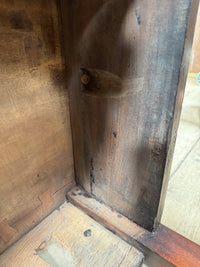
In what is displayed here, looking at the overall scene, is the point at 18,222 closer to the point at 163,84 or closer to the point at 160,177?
the point at 160,177

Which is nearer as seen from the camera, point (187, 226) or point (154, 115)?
point (154, 115)

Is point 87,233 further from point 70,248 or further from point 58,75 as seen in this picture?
point 58,75

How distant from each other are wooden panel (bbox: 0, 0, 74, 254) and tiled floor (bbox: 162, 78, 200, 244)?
0.55 meters

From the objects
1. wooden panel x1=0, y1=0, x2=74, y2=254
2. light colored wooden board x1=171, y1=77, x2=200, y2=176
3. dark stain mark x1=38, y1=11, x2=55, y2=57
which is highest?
dark stain mark x1=38, y1=11, x2=55, y2=57

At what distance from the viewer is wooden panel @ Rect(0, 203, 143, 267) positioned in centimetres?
59

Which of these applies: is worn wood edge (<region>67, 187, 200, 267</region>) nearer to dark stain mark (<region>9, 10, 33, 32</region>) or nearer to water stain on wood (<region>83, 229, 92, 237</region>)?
water stain on wood (<region>83, 229, 92, 237</region>)

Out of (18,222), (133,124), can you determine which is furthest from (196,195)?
(18,222)

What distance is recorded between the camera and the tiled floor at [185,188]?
2.64 feet

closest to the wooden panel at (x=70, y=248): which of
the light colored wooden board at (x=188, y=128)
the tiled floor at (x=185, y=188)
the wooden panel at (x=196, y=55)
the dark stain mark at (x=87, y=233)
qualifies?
the dark stain mark at (x=87, y=233)

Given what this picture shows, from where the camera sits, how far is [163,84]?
1.36ft

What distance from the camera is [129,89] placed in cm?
47

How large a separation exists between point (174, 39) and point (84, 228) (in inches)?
25.8

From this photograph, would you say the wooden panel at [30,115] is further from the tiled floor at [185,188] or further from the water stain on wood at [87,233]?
the tiled floor at [185,188]

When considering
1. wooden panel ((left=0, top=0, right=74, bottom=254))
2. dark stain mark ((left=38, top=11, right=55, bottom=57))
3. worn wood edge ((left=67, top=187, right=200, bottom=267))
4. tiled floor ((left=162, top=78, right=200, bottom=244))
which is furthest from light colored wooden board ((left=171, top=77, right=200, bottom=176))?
dark stain mark ((left=38, top=11, right=55, bottom=57))
